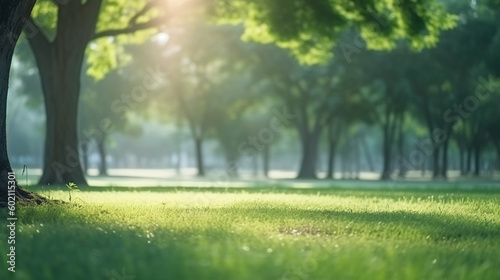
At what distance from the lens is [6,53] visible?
11.8 meters

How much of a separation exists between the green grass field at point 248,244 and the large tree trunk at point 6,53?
830 mm

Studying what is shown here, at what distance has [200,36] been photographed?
5466 cm

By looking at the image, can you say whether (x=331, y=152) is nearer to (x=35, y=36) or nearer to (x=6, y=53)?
(x=35, y=36)

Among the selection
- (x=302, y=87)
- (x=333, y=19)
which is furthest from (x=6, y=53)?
(x=302, y=87)

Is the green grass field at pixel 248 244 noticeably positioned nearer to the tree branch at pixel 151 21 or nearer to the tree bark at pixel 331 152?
the tree branch at pixel 151 21

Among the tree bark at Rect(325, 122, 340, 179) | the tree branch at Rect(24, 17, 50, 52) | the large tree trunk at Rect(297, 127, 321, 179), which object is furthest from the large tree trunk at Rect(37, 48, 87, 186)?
the tree bark at Rect(325, 122, 340, 179)

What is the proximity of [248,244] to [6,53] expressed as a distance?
6589 mm

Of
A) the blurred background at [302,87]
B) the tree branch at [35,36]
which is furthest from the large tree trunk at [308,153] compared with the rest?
the tree branch at [35,36]

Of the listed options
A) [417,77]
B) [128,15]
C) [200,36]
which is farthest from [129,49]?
[128,15]

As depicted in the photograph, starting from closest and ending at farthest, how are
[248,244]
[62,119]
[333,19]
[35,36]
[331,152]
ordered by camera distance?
[248,244], [62,119], [35,36], [333,19], [331,152]

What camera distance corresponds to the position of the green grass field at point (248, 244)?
5.91m

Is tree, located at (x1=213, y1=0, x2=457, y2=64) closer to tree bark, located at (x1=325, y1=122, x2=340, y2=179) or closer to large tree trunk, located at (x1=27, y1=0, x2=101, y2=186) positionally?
large tree trunk, located at (x1=27, y1=0, x2=101, y2=186)

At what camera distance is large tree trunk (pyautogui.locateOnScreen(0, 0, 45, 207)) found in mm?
11406

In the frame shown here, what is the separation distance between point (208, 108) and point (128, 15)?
3192cm
